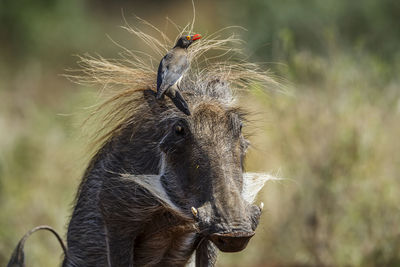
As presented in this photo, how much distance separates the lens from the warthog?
3.84m

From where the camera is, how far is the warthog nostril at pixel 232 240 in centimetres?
356

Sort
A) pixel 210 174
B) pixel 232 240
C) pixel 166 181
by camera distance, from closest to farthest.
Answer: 1. pixel 232 240
2. pixel 210 174
3. pixel 166 181

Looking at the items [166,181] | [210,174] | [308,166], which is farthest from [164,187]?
[308,166]

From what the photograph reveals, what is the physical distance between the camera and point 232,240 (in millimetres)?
3598

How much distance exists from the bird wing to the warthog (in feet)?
0.65

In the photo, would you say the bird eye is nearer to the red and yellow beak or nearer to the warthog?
the warthog

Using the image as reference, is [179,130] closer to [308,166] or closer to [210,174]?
[210,174]

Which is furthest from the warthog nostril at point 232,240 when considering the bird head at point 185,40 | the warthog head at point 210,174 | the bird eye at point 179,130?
the bird head at point 185,40

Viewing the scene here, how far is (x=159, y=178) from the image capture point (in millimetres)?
4297

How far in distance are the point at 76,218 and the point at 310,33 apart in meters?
7.90

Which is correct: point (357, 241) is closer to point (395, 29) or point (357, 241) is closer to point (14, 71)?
point (395, 29)

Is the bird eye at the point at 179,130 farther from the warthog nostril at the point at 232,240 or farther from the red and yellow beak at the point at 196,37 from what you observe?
the warthog nostril at the point at 232,240

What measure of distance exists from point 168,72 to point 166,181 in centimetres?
59

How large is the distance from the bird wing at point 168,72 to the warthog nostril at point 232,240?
2.90 ft
